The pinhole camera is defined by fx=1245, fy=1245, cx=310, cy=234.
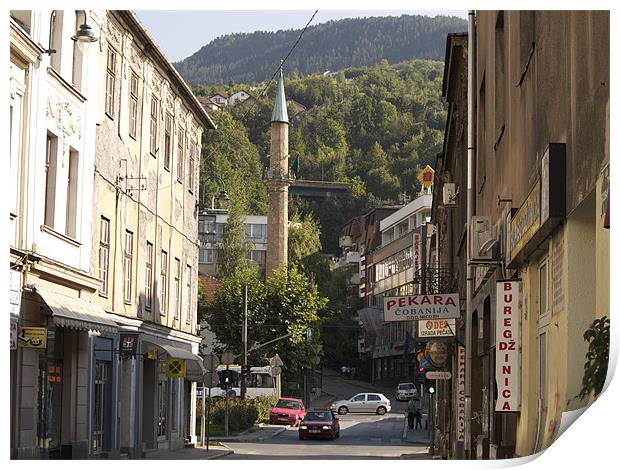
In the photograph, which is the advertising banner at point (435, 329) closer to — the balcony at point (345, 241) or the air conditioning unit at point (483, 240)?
the air conditioning unit at point (483, 240)

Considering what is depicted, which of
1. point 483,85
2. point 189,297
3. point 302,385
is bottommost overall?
point 302,385

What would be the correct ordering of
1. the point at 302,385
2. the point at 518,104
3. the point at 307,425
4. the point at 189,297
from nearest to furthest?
the point at 518,104 < the point at 189,297 < the point at 307,425 < the point at 302,385

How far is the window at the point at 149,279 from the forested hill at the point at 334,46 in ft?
17.0

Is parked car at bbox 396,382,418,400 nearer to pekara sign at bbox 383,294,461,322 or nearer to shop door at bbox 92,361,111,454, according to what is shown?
shop door at bbox 92,361,111,454

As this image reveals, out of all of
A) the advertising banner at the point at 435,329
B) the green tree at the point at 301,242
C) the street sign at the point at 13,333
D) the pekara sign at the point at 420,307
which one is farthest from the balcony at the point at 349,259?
the street sign at the point at 13,333

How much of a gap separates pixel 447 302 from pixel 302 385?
59026mm

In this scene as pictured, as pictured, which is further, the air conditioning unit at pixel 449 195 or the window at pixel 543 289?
the air conditioning unit at pixel 449 195

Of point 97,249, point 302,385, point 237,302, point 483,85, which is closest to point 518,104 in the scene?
point 483,85

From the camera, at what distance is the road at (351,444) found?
33047 mm

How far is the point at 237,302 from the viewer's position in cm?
6975

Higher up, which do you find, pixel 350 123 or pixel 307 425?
pixel 350 123

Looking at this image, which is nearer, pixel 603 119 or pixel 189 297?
pixel 603 119
